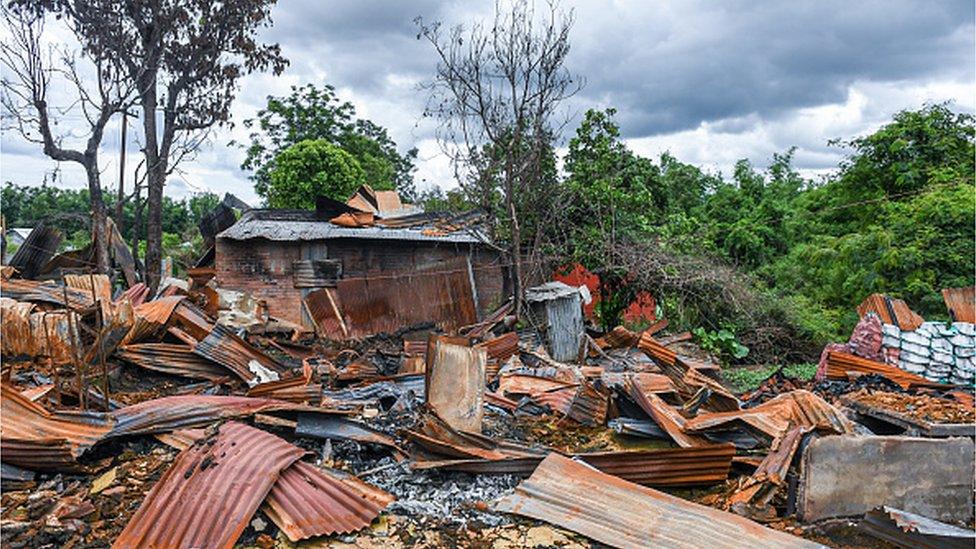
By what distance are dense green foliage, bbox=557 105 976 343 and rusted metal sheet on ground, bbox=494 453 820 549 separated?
327 inches

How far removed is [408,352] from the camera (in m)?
8.56

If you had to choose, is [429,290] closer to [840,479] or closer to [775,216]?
[840,479]

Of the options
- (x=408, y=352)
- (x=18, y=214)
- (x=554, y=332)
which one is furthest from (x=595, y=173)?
(x=18, y=214)

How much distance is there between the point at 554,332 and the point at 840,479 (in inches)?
267

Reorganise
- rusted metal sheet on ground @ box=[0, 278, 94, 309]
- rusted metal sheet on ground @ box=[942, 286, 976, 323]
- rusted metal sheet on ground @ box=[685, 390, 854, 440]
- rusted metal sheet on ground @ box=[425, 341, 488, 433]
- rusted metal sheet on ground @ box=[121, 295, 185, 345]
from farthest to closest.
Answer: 1. rusted metal sheet on ground @ box=[942, 286, 976, 323]
2. rusted metal sheet on ground @ box=[0, 278, 94, 309]
3. rusted metal sheet on ground @ box=[121, 295, 185, 345]
4. rusted metal sheet on ground @ box=[425, 341, 488, 433]
5. rusted metal sheet on ground @ box=[685, 390, 854, 440]

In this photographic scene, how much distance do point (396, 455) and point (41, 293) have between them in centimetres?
619

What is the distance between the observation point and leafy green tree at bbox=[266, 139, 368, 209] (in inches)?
690

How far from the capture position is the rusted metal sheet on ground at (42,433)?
12.4 feet

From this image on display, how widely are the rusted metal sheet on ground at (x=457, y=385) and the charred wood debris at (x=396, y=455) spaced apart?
14mm

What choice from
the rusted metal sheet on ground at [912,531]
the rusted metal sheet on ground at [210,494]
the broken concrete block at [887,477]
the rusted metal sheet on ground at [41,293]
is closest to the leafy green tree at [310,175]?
the rusted metal sheet on ground at [41,293]

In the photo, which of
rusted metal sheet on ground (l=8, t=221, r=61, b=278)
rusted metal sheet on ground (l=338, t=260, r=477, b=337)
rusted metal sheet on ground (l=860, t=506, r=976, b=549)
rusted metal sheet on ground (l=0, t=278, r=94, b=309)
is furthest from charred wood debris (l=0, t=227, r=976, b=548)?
rusted metal sheet on ground (l=8, t=221, r=61, b=278)

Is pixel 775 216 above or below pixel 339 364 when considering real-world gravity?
above

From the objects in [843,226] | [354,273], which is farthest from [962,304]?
[354,273]

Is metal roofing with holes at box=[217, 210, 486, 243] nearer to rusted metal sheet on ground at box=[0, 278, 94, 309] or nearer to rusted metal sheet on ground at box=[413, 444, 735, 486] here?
rusted metal sheet on ground at box=[0, 278, 94, 309]
